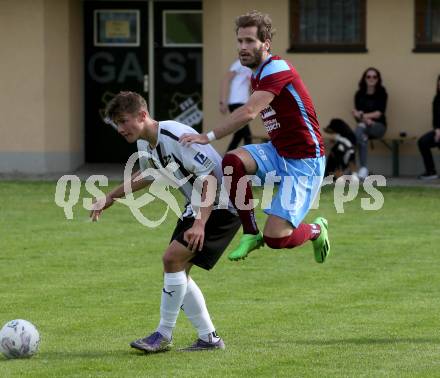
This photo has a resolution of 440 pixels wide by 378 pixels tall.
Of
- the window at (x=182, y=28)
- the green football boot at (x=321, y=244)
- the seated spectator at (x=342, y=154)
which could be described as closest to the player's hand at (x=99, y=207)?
the green football boot at (x=321, y=244)

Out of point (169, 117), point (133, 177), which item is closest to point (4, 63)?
point (169, 117)

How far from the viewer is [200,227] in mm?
8930

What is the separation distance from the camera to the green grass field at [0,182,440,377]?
9.05m

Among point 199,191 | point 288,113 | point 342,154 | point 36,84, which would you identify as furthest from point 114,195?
point 36,84

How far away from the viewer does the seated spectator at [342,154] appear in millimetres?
21531

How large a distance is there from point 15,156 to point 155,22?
341 centimetres

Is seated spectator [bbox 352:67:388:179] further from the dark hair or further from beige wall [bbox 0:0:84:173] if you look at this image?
beige wall [bbox 0:0:84:173]

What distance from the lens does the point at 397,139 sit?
22703mm

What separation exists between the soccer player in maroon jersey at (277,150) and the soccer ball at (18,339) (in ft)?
4.78

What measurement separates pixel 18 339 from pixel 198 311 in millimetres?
1229

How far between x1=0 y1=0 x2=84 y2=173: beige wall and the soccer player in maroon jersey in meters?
14.0

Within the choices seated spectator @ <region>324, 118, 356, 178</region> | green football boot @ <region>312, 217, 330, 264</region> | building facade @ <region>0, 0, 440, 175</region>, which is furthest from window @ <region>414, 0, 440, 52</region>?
green football boot @ <region>312, 217, 330, 264</region>

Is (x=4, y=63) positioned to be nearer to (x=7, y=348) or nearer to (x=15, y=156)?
(x=15, y=156)

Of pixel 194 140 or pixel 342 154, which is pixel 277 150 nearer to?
pixel 194 140
